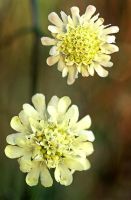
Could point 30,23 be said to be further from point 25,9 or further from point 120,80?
point 120,80

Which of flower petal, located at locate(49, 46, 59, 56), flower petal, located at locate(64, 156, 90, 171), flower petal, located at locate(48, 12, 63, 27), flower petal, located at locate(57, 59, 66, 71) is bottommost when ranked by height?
flower petal, located at locate(64, 156, 90, 171)

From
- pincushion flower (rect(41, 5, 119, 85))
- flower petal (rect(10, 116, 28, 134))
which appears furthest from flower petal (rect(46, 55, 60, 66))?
flower petal (rect(10, 116, 28, 134))

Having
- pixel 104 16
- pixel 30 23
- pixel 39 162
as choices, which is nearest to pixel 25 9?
pixel 30 23

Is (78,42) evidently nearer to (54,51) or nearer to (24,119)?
(54,51)

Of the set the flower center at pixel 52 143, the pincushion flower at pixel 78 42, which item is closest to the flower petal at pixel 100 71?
the pincushion flower at pixel 78 42

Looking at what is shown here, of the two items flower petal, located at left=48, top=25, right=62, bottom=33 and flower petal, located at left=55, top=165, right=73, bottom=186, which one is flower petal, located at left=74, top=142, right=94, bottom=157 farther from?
flower petal, located at left=48, top=25, right=62, bottom=33

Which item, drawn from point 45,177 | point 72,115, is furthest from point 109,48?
point 45,177

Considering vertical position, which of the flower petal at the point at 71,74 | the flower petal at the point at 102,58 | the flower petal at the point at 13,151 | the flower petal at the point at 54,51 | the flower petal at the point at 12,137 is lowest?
the flower petal at the point at 13,151

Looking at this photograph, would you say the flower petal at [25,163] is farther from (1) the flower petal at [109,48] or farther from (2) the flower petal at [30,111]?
(1) the flower petal at [109,48]
